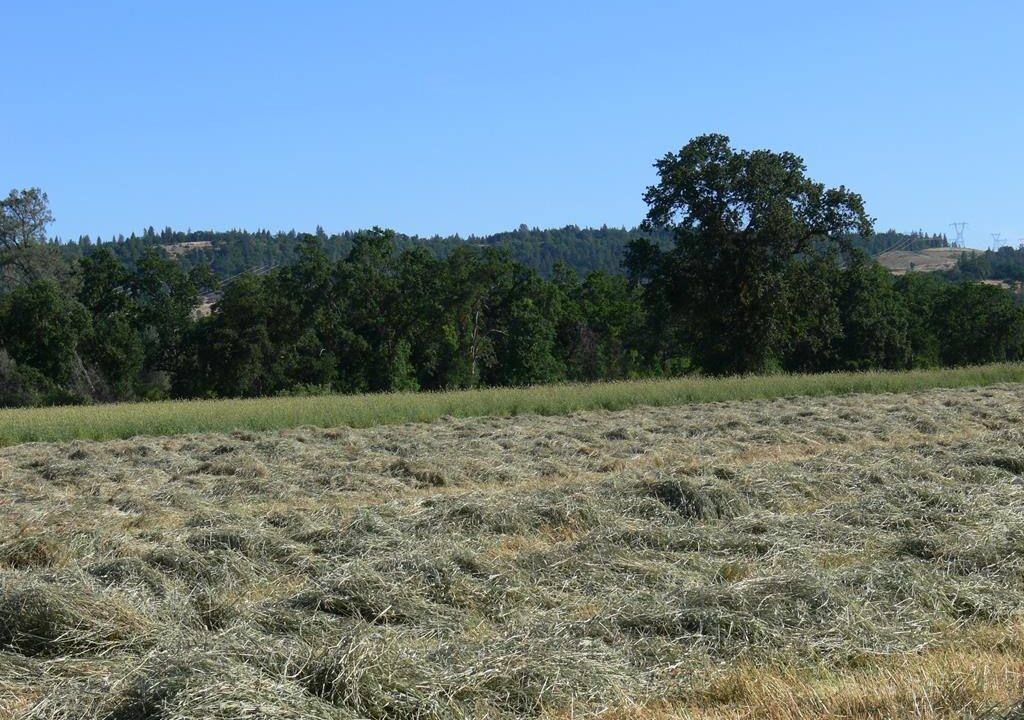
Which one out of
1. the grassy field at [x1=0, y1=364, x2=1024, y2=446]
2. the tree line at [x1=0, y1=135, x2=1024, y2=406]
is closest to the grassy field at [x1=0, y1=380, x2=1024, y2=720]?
the grassy field at [x1=0, y1=364, x2=1024, y2=446]

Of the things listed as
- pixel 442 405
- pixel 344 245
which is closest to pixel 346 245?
pixel 344 245

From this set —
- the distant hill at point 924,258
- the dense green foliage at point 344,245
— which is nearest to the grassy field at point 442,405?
the dense green foliage at point 344,245

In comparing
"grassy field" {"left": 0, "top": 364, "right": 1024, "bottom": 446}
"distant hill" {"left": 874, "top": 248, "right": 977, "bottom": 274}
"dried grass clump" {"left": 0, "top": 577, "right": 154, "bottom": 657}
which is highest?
"distant hill" {"left": 874, "top": 248, "right": 977, "bottom": 274}

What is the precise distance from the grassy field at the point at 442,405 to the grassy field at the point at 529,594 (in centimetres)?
746

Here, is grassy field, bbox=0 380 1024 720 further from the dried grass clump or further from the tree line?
the tree line

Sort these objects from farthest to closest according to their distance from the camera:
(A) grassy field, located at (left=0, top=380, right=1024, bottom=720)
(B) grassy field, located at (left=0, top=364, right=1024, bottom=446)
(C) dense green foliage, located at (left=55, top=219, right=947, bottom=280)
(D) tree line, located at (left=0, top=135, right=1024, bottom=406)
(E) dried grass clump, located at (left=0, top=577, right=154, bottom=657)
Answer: (C) dense green foliage, located at (left=55, top=219, right=947, bottom=280) → (D) tree line, located at (left=0, top=135, right=1024, bottom=406) → (B) grassy field, located at (left=0, top=364, right=1024, bottom=446) → (E) dried grass clump, located at (left=0, top=577, right=154, bottom=657) → (A) grassy field, located at (left=0, top=380, right=1024, bottom=720)

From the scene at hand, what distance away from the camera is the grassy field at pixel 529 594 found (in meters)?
4.32

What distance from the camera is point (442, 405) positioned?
880 inches

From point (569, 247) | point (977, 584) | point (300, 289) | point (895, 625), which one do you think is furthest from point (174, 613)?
point (569, 247)

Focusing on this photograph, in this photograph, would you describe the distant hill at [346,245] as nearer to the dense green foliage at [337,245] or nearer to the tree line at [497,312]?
the dense green foliage at [337,245]

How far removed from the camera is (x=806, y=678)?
4625 mm

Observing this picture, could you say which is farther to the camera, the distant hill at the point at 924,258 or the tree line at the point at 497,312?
the distant hill at the point at 924,258

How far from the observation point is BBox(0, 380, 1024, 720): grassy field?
4324mm

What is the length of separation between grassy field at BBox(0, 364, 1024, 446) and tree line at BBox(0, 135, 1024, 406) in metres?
7.61
